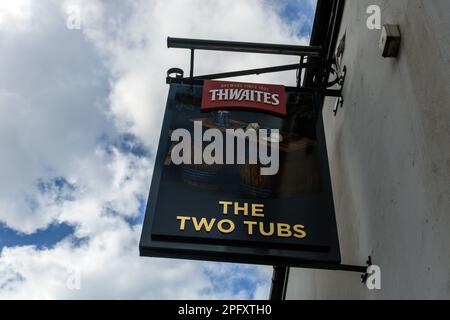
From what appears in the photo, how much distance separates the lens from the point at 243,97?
5.52 meters

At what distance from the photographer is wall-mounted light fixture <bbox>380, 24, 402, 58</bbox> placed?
405cm

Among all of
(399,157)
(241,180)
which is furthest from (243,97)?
(399,157)

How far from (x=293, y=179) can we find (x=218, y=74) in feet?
7.03

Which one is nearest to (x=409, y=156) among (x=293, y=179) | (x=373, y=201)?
(x=373, y=201)

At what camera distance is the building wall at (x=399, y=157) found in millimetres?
3047

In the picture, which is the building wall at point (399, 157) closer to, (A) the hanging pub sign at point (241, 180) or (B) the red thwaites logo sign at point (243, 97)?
(A) the hanging pub sign at point (241, 180)

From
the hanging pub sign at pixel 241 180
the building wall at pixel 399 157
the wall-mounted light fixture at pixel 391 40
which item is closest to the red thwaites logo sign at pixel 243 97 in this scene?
the hanging pub sign at pixel 241 180

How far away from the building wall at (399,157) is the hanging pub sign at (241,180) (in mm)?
438

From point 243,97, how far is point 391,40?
1.88 meters

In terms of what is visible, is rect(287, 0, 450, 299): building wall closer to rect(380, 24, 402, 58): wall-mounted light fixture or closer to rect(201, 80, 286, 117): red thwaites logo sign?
rect(380, 24, 402, 58): wall-mounted light fixture

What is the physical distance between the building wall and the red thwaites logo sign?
0.86 meters

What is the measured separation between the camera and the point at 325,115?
746cm
